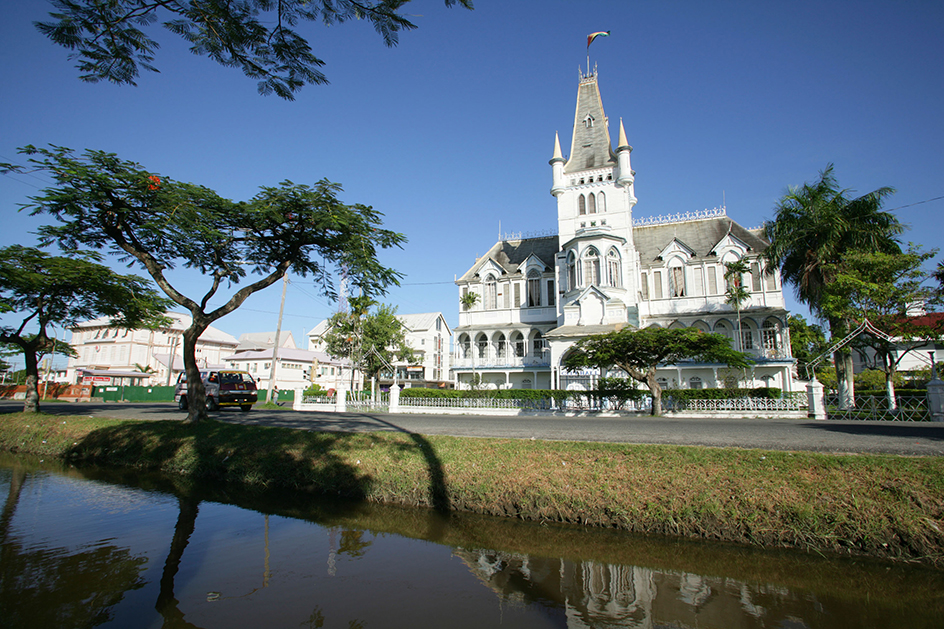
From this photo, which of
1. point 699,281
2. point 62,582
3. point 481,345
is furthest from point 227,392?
point 699,281

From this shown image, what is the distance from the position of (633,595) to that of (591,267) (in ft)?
106

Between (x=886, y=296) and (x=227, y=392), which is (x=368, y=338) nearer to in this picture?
(x=227, y=392)

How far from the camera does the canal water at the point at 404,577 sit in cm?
450

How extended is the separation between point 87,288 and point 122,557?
646 inches

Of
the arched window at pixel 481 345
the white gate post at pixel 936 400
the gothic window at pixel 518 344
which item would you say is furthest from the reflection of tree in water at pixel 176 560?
the arched window at pixel 481 345

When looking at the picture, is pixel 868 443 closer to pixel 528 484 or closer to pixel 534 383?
pixel 528 484

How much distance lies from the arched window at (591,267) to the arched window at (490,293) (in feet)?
31.5

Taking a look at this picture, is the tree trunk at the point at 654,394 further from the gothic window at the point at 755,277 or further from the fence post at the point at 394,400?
the gothic window at the point at 755,277

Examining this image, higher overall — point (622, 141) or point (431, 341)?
point (622, 141)

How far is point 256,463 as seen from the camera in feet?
34.2

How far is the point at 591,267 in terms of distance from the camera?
118 ft

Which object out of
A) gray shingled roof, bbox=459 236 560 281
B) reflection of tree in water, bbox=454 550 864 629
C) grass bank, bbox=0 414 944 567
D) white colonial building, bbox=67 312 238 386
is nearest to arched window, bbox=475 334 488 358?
gray shingled roof, bbox=459 236 560 281

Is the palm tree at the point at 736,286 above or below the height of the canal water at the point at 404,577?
above

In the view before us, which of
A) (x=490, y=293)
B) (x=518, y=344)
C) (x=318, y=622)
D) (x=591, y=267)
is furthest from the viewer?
(x=490, y=293)
